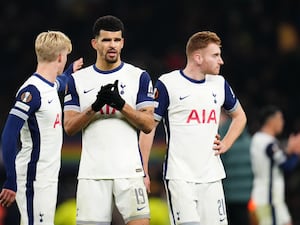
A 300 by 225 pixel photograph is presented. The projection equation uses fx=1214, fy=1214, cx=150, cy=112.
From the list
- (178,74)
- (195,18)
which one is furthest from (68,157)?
(178,74)

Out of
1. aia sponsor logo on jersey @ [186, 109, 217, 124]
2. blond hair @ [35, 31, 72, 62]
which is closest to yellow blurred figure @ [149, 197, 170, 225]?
aia sponsor logo on jersey @ [186, 109, 217, 124]

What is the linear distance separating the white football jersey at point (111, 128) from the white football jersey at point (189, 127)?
436 mm

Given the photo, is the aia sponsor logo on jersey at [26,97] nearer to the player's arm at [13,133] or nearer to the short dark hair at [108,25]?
the player's arm at [13,133]

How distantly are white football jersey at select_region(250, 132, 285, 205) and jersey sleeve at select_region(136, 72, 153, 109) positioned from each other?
446 centimetres

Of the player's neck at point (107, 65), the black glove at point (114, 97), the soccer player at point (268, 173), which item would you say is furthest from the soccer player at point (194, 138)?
the soccer player at point (268, 173)

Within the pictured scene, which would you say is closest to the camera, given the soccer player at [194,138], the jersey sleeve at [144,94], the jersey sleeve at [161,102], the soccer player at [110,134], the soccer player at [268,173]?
the soccer player at [110,134]

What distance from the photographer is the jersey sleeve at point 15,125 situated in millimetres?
9570

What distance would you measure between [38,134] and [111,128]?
0.60m

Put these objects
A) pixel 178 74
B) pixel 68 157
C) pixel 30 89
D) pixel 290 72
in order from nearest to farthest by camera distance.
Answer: pixel 30 89, pixel 178 74, pixel 68 157, pixel 290 72

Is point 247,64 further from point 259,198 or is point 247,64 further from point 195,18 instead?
point 259,198

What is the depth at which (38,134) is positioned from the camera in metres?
9.85

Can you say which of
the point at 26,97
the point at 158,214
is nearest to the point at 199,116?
the point at 26,97

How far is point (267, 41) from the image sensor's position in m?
21.1

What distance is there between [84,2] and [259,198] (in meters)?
7.76
